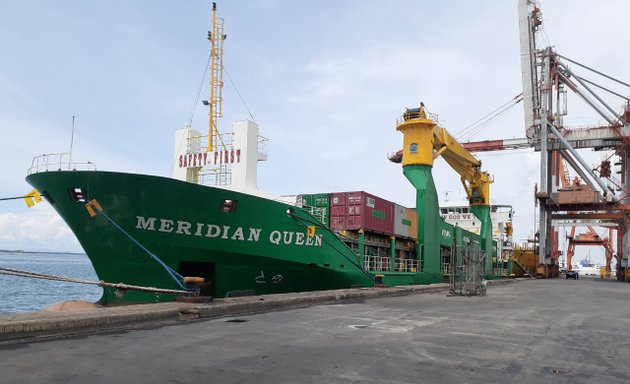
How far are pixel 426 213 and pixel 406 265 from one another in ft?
11.2

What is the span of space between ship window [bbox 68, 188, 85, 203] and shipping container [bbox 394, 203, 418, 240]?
55.1ft

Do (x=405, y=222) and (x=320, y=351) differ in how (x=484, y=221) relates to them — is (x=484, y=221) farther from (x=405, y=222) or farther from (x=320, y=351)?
(x=320, y=351)

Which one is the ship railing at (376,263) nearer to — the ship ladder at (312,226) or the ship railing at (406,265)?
the ship railing at (406,265)

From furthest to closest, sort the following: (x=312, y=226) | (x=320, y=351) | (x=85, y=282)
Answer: (x=312, y=226) < (x=85, y=282) < (x=320, y=351)

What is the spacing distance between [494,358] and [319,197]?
17.4 metres

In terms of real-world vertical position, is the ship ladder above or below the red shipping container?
below

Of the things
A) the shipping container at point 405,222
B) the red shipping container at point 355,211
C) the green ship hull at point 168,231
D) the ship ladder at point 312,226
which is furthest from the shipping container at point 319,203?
the green ship hull at point 168,231

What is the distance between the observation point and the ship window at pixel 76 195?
14.6 m

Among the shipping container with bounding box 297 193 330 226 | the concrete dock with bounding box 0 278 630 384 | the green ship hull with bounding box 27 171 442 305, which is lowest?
the concrete dock with bounding box 0 278 630 384

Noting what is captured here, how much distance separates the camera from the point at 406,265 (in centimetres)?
2919

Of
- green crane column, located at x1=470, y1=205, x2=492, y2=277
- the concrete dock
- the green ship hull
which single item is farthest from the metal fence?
green crane column, located at x1=470, y1=205, x2=492, y2=277

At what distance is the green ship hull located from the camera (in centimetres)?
1441

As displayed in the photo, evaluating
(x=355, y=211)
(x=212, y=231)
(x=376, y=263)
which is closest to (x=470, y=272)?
(x=376, y=263)

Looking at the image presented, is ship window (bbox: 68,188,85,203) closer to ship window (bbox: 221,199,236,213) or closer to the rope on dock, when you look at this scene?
the rope on dock
